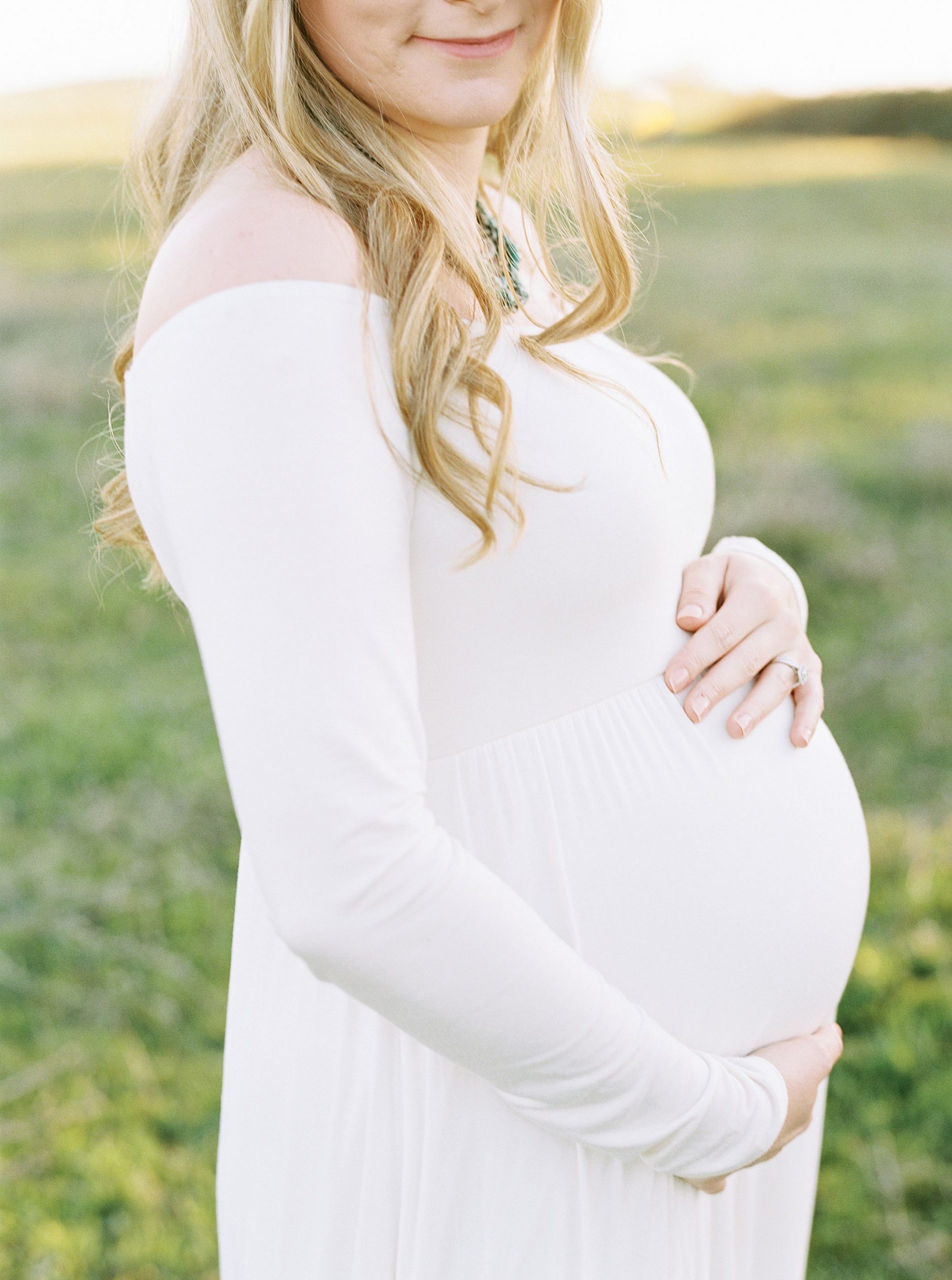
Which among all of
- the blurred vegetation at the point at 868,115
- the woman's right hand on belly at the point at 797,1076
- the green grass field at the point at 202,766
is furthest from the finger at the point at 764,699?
the blurred vegetation at the point at 868,115

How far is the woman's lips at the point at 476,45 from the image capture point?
1079 millimetres

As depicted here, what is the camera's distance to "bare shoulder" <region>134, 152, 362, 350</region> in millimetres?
929

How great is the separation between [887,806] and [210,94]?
2.80 meters

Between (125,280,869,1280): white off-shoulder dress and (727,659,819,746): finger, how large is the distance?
0.05 feet

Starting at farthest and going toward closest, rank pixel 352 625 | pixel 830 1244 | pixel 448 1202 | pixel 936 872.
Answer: pixel 936 872, pixel 830 1244, pixel 448 1202, pixel 352 625

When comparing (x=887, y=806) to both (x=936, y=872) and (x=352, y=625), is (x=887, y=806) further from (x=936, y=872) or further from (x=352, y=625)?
(x=352, y=625)

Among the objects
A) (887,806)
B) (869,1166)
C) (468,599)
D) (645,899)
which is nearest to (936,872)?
(887,806)

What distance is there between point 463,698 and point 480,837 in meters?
0.14

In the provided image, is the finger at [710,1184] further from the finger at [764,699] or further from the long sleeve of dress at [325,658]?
the finger at [764,699]

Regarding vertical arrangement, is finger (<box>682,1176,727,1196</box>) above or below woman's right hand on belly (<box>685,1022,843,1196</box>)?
below

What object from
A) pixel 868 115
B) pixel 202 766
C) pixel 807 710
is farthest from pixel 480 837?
pixel 868 115

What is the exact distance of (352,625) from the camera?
2.89ft

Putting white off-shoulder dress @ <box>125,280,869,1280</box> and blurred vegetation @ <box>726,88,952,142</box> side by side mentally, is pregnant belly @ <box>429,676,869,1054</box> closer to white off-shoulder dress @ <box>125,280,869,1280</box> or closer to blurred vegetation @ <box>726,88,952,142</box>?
white off-shoulder dress @ <box>125,280,869,1280</box>

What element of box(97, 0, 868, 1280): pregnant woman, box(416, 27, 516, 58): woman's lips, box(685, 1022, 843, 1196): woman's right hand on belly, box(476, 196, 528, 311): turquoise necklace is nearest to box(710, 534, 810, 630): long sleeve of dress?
box(97, 0, 868, 1280): pregnant woman
